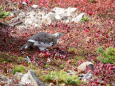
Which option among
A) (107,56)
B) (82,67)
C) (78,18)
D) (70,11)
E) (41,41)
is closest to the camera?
(82,67)

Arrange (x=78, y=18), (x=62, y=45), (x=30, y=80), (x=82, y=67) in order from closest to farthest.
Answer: (x=30, y=80)
(x=82, y=67)
(x=62, y=45)
(x=78, y=18)

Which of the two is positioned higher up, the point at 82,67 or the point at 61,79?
the point at 61,79

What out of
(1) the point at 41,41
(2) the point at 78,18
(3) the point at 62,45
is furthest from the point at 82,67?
(2) the point at 78,18

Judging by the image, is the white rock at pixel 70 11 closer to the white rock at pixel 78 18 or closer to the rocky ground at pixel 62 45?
the rocky ground at pixel 62 45

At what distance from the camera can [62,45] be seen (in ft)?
70.1

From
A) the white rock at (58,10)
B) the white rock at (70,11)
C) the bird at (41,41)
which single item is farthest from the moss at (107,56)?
the white rock at (58,10)

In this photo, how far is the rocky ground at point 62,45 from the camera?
43.2ft

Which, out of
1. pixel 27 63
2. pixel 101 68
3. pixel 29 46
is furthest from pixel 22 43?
pixel 101 68

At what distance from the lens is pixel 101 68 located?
15.9 metres

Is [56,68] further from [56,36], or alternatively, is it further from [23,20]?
[23,20]

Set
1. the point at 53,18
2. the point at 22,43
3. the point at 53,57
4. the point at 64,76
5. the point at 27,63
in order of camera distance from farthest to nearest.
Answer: the point at 53,18 → the point at 22,43 → the point at 53,57 → the point at 27,63 → the point at 64,76

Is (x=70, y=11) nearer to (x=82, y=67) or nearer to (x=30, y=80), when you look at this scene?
(x=82, y=67)

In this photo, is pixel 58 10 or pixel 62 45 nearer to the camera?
pixel 62 45

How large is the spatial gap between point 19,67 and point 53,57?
14.8 feet
